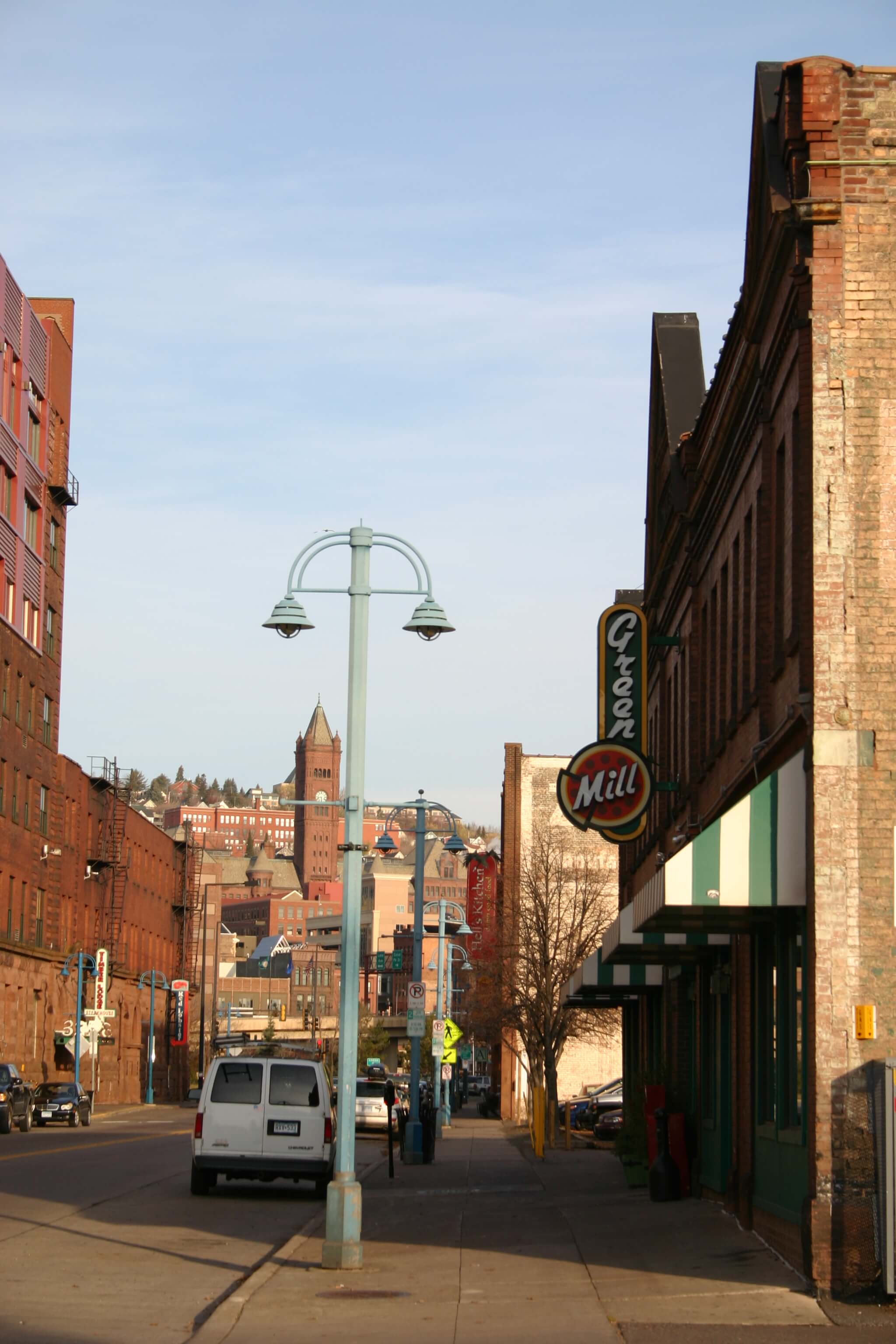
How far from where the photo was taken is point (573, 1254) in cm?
1588

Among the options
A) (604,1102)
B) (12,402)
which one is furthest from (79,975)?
(604,1102)

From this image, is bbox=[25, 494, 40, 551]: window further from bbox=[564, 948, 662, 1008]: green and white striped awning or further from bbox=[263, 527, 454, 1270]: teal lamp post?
bbox=[263, 527, 454, 1270]: teal lamp post

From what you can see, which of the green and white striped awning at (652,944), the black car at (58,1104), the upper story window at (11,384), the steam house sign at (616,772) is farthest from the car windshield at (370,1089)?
the steam house sign at (616,772)

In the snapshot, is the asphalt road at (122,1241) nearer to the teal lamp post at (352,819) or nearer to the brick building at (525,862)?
the teal lamp post at (352,819)

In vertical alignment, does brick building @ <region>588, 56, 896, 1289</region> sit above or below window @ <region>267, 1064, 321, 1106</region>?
above

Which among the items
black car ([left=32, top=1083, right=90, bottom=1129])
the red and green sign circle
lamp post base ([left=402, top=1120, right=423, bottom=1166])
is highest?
the red and green sign circle

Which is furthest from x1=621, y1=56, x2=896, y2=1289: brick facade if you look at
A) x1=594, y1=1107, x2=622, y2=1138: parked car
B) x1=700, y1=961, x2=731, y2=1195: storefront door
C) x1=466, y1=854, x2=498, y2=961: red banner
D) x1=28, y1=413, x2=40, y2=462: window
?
x1=28, y1=413, x2=40, y2=462: window

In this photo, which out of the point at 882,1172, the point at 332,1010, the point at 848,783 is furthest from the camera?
the point at 332,1010

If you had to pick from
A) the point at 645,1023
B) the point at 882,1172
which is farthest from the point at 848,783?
the point at 645,1023

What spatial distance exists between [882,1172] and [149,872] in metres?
79.4

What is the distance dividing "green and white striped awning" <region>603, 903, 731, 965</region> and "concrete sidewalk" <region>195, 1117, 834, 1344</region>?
3.06 meters

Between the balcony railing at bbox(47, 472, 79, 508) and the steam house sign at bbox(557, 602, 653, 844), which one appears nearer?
the steam house sign at bbox(557, 602, 653, 844)

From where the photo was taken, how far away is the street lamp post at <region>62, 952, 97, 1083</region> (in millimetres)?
65875

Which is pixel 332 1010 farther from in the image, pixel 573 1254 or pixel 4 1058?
pixel 573 1254
